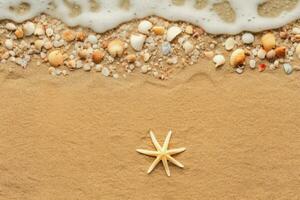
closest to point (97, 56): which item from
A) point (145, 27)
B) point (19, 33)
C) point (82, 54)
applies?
point (82, 54)

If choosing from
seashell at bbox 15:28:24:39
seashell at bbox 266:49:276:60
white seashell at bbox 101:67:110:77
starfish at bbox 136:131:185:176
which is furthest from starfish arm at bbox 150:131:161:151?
seashell at bbox 15:28:24:39

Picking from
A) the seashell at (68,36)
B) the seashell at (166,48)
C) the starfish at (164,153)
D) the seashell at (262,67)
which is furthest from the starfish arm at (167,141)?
the seashell at (68,36)

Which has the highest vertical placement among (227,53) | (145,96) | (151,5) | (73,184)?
(151,5)

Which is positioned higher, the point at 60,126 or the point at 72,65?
the point at 72,65

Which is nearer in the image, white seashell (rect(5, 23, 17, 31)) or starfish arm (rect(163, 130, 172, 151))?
starfish arm (rect(163, 130, 172, 151))

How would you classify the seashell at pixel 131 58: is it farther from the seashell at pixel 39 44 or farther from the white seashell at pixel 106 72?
the seashell at pixel 39 44

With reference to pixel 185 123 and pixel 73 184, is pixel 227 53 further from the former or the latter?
pixel 73 184

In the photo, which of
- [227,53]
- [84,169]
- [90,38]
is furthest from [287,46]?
[84,169]

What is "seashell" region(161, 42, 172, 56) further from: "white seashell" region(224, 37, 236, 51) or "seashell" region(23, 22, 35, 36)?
"seashell" region(23, 22, 35, 36)
